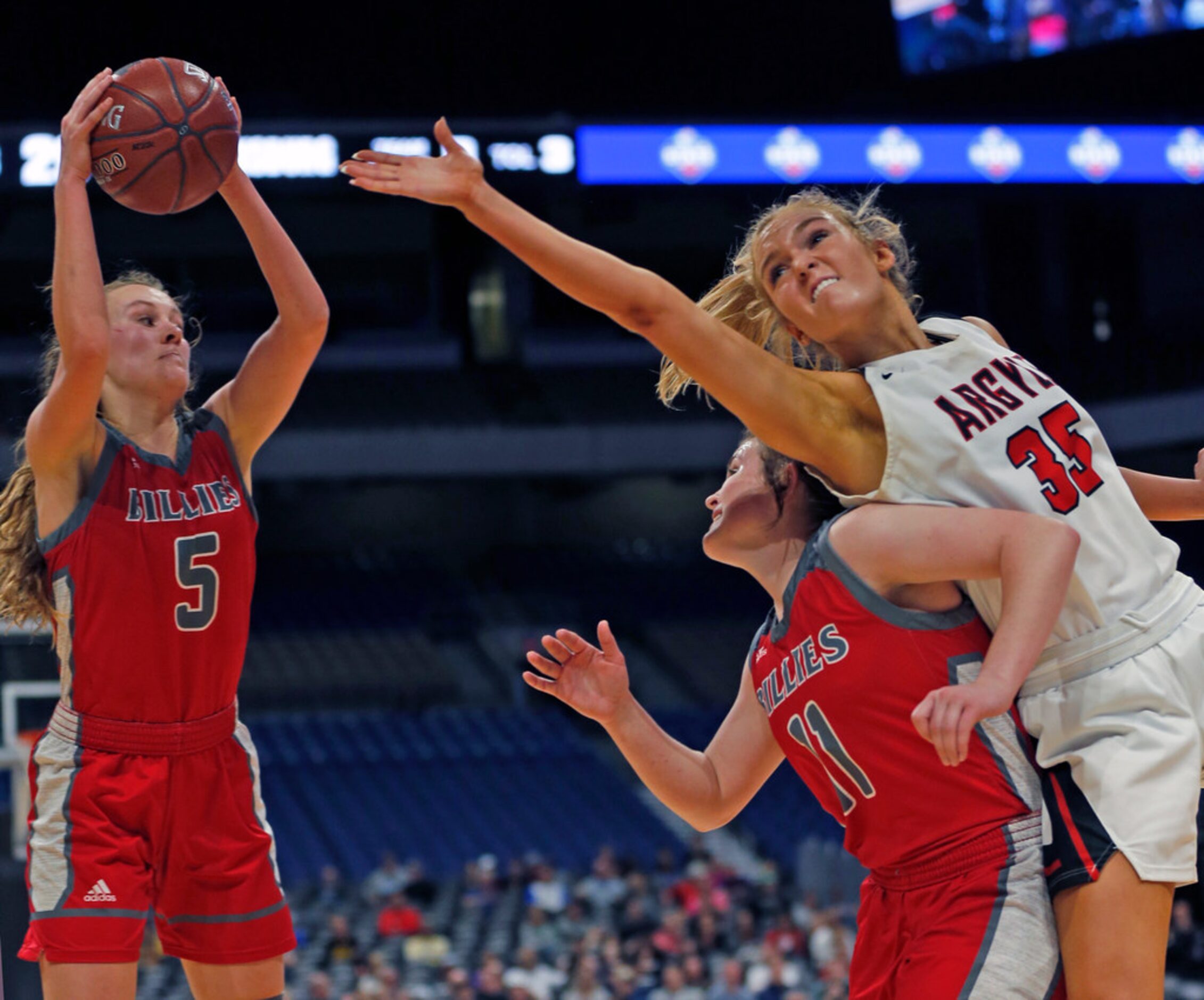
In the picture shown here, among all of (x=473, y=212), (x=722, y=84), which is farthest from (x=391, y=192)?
(x=722, y=84)

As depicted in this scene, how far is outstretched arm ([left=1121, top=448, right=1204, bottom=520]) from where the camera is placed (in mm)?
3006

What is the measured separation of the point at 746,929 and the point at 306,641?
31.9 feet

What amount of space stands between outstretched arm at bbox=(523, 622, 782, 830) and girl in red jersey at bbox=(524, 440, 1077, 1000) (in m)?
0.25

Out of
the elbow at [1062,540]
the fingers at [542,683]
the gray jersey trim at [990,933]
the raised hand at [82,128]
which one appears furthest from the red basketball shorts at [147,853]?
the elbow at [1062,540]

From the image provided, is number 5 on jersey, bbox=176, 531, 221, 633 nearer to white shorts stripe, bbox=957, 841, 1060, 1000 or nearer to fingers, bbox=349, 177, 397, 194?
fingers, bbox=349, 177, 397, 194

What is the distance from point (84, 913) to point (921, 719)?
187 cm

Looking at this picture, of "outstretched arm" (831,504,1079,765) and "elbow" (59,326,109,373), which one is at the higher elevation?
"elbow" (59,326,109,373)

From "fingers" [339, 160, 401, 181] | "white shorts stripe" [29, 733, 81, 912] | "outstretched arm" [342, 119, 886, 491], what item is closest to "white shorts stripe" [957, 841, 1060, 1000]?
"outstretched arm" [342, 119, 886, 491]

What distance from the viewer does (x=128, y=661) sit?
3152mm

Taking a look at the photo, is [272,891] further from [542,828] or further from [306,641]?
[306,641]

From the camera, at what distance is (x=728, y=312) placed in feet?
10.4

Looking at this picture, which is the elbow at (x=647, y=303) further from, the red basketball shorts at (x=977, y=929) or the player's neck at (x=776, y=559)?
the red basketball shorts at (x=977, y=929)

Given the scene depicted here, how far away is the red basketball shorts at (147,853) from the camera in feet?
9.94

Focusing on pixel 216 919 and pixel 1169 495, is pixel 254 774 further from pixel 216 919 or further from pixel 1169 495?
pixel 1169 495
